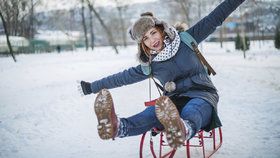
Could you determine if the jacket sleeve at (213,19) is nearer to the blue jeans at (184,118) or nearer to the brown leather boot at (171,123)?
the blue jeans at (184,118)

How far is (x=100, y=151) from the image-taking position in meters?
4.42

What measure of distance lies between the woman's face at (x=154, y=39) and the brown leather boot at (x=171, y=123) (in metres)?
0.83

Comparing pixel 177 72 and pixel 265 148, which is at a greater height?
pixel 177 72

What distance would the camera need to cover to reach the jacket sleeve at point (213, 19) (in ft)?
11.2

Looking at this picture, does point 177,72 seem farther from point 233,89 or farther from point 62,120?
point 233,89

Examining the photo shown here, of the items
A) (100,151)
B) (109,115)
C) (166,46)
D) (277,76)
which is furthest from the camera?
(277,76)

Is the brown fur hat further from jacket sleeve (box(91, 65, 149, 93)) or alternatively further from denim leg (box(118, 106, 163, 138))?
denim leg (box(118, 106, 163, 138))

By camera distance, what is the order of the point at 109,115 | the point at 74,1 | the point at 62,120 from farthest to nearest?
the point at 74,1 < the point at 62,120 < the point at 109,115

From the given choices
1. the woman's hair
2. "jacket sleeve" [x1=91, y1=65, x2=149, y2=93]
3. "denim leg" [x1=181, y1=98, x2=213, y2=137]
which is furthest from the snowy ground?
the woman's hair

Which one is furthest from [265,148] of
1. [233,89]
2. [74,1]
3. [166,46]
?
[74,1]

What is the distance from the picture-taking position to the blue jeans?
2.89 m

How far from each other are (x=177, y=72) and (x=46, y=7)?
39.7 meters

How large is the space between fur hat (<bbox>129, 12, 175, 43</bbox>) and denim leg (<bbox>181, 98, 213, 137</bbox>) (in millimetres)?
745

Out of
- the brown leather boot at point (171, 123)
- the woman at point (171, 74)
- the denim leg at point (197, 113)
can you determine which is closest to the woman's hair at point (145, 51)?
the woman at point (171, 74)
